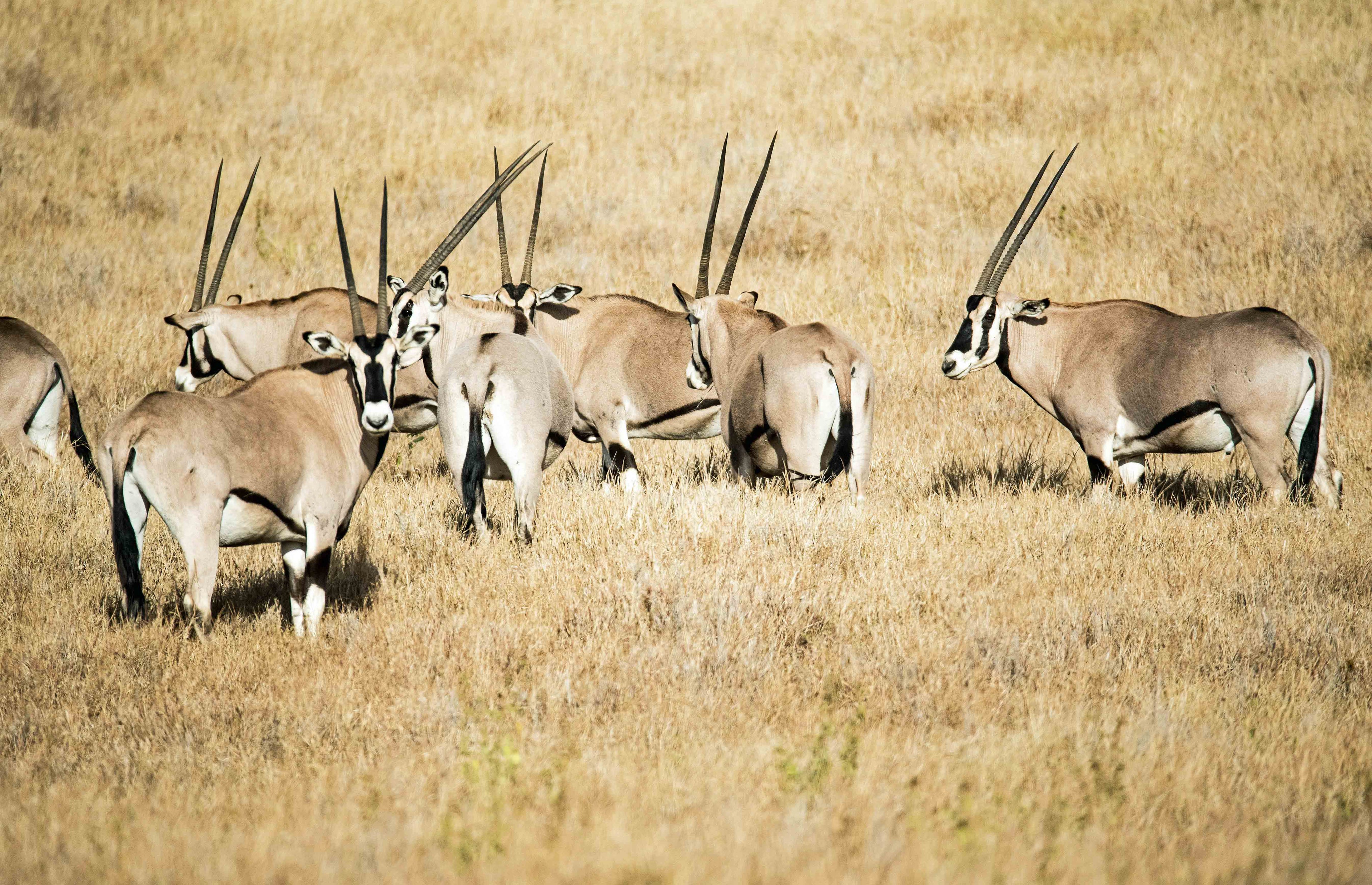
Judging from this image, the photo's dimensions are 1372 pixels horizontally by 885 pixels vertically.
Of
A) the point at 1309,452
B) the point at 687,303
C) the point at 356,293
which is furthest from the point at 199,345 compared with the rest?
the point at 1309,452

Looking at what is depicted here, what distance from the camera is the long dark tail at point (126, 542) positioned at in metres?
5.27

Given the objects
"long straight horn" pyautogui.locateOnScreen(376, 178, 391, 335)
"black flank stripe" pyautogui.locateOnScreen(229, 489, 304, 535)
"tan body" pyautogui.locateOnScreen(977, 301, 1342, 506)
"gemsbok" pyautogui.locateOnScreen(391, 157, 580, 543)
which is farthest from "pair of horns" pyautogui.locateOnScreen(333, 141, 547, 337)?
"tan body" pyautogui.locateOnScreen(977, 301, 1342, 506)

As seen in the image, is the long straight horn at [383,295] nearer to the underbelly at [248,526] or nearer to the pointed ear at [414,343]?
the pointed ear at [414,343]

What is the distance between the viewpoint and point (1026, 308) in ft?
30.2

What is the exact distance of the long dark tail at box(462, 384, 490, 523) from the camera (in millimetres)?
7215

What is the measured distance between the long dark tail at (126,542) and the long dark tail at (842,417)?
4582 mm

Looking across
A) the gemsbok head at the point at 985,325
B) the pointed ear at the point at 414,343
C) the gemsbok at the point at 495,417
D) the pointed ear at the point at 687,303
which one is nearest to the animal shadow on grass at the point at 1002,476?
the gemsbok head at the point at 985,325

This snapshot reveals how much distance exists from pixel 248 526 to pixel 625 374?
521 cm

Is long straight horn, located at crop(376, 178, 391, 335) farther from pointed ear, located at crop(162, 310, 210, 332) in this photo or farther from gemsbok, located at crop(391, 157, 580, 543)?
pointed ear, located at crop(162, 310, 210, 332)

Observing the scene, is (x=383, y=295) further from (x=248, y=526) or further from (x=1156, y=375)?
(x=1156, y=375)

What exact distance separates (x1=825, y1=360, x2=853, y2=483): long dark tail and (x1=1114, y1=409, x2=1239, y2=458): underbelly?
2.32 meters

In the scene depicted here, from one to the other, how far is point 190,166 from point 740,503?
556 inches

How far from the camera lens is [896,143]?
18562 mm

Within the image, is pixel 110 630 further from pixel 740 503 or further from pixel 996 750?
pixel 996 750
